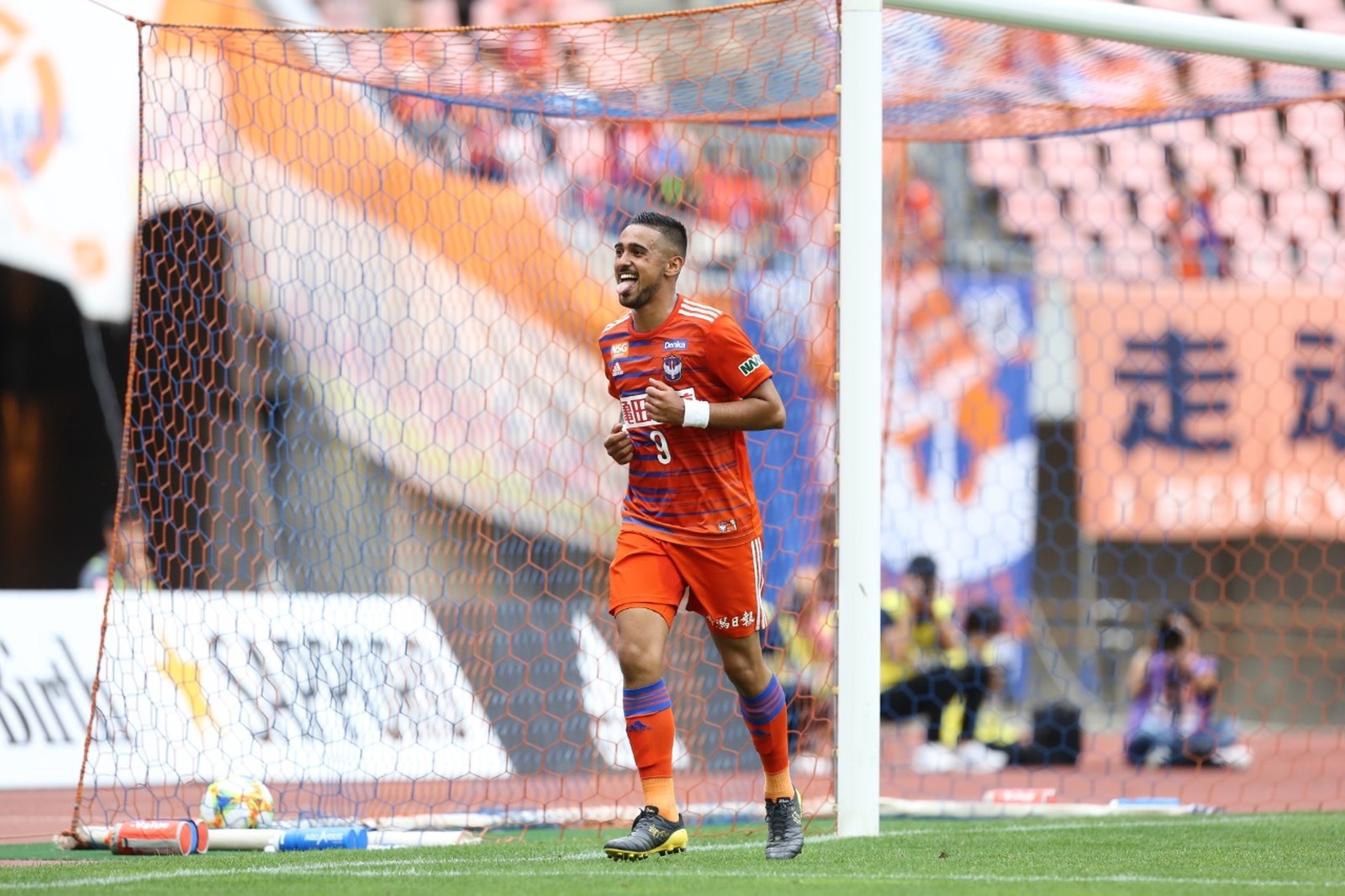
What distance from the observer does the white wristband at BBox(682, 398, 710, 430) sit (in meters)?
4.93

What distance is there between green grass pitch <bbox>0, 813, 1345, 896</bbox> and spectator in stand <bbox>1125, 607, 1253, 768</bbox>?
5.63 m

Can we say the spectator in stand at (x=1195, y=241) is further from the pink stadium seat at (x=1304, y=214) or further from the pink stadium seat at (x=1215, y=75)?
the pink stadium seat at (x=1215, y=75)

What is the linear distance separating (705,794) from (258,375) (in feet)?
9.77

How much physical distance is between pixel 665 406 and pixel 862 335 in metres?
1.25

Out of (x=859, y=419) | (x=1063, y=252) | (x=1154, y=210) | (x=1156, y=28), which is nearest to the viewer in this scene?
(x=859, y=419)

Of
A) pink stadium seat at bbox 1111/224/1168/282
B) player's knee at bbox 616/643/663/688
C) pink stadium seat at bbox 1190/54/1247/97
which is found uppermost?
pink stadium seat at bbox 1111/224/1168/282

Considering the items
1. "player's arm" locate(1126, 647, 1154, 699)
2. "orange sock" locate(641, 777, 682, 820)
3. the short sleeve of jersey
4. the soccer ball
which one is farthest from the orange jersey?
"player's arm" locate(1126, 647, 1154, 699)

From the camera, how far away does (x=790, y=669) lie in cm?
1012

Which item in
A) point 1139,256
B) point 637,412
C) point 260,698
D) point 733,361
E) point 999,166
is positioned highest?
point 999,166

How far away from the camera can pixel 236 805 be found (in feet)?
19.9

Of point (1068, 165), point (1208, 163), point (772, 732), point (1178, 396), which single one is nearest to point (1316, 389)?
point (1178, 396)

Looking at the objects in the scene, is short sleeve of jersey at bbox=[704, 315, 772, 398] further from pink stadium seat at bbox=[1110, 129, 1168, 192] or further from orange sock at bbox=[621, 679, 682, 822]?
pink stadium seat at bbox=[1110, 129, 1168, 192]

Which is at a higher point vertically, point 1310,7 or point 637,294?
point 1310,7

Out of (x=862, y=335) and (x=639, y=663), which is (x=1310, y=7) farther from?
(x=639, y=663)
